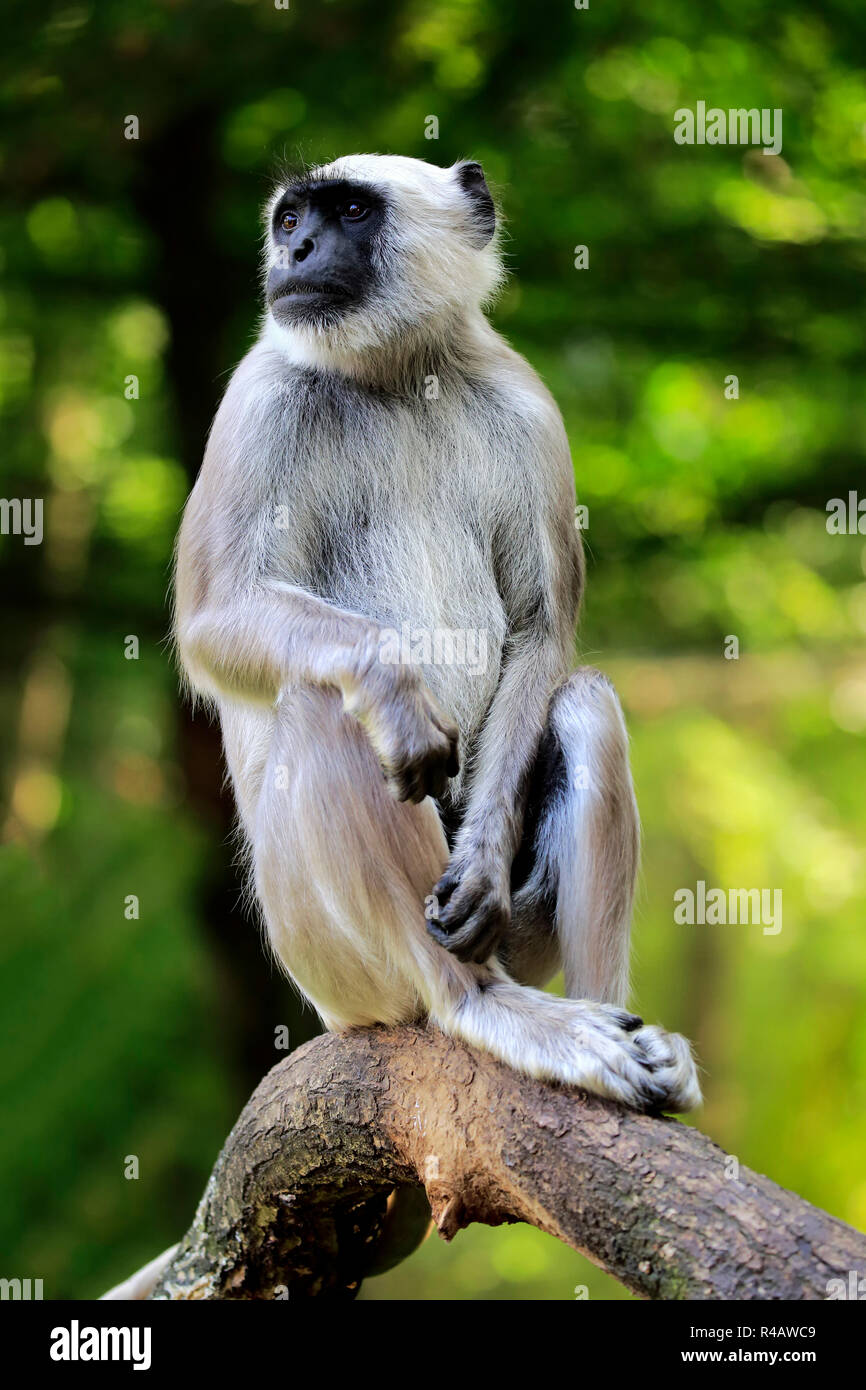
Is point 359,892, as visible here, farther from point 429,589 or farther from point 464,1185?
point 429,589

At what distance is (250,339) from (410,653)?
21.6ft

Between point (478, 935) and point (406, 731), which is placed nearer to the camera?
point (406, 731)

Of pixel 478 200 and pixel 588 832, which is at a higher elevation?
pixel 478 200

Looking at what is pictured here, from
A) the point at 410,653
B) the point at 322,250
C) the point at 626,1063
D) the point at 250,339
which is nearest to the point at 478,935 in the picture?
the point at 626,1063

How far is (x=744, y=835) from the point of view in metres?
16.4

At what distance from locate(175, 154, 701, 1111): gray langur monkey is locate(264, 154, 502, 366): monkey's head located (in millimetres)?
13

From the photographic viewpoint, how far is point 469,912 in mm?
4340

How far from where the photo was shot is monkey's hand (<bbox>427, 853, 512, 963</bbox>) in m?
4.32

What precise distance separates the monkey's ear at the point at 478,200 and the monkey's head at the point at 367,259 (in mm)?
14

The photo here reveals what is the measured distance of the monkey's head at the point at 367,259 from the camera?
5047 mm

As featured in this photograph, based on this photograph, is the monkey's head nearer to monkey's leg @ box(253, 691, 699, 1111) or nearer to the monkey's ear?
the monkey's ear

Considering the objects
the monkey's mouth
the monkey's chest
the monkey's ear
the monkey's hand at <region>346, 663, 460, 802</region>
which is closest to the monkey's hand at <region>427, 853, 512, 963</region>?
the monkey's hand at <region>346, 663, 460, 802</region>

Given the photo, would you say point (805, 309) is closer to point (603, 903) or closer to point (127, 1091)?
point (603, 903)
